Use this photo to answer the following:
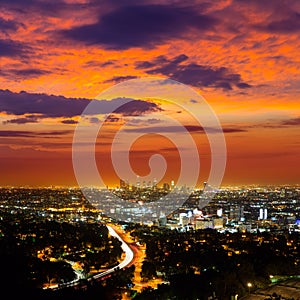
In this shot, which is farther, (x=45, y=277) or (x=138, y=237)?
(x=138, y=237)

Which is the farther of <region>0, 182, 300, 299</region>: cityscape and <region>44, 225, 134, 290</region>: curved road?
<region>44, 225, 134, 290</region>: curved road

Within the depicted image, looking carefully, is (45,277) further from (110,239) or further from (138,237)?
(138,237)

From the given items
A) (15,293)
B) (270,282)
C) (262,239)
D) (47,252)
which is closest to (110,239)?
(47,252)

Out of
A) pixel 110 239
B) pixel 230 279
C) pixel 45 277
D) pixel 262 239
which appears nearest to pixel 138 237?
pixel 110 239

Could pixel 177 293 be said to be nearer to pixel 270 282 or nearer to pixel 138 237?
pixel 270 282

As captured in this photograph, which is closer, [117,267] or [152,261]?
[117,267]

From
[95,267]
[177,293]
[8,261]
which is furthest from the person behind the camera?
[95,267]

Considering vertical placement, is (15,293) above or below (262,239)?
above

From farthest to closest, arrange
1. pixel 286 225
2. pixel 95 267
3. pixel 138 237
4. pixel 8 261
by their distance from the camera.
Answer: pixel 286 225
pixel 138 237
pixel 95 267
pixel 8 261

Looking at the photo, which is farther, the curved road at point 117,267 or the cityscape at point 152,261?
the curved road at point 117,267
